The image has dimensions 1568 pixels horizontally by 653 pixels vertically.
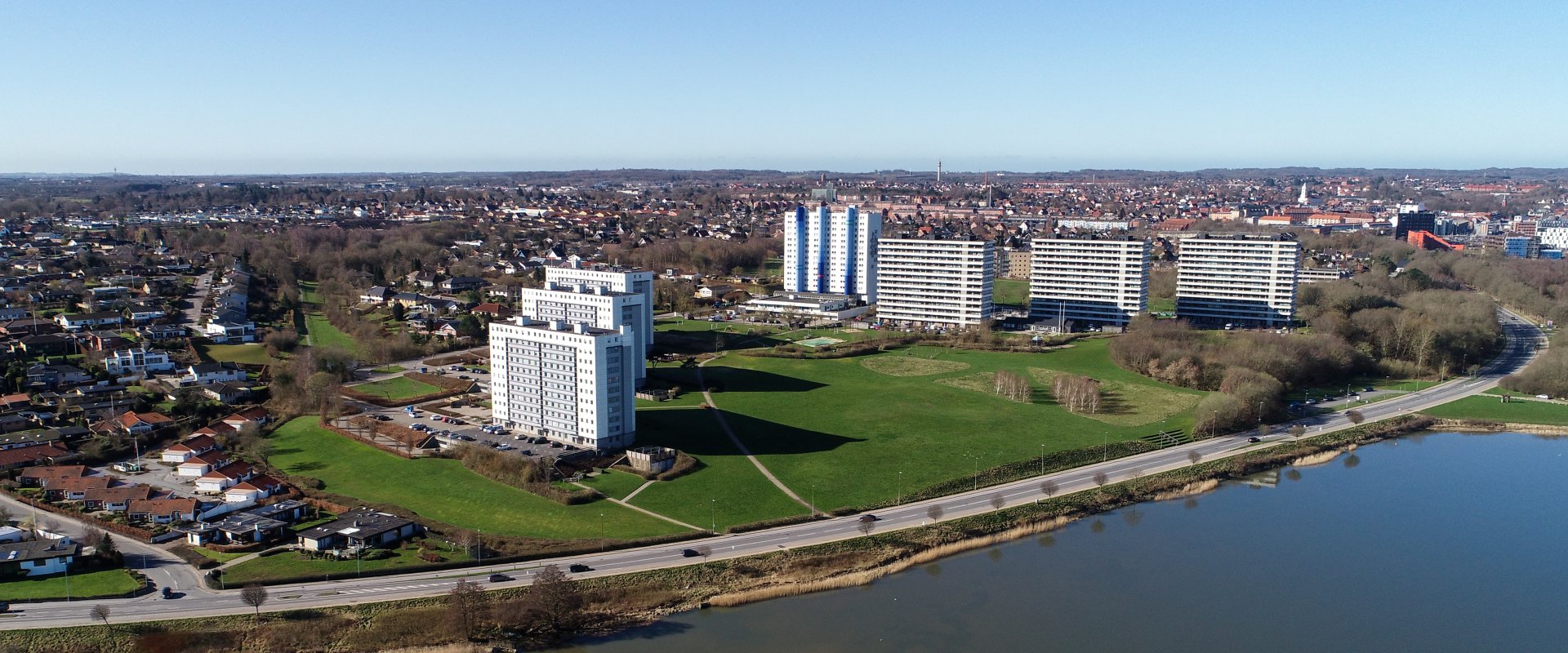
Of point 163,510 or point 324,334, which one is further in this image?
point 324,334

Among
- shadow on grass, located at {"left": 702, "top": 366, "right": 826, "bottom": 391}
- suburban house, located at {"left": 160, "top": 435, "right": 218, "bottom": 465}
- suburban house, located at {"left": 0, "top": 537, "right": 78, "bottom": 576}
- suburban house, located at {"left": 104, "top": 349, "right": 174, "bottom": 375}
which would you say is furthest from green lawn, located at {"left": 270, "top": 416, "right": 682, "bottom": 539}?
shadow on grass, located at {"left": 702, "top": 366, "right": 826, "bottom": 391}

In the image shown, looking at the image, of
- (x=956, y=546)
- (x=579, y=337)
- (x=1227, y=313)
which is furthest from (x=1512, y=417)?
(x=579, y=337)

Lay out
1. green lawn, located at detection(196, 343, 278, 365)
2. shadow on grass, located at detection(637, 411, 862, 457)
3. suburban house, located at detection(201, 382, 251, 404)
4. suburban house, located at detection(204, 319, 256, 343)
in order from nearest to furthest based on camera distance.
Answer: shadow on grass, located at detection(637, 411, 862, 457)
suburban house, located at detection(201, 382, 251, 404)
green lawn, located at detection(196, 343, 278, 365)
suburban house, located at detection(204, 319, 256, 343)

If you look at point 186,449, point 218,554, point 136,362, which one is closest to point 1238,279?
point 186,449

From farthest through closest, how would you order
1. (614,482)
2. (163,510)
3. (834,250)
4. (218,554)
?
(834,250) → (614,482) → (163,510) → (218,554)

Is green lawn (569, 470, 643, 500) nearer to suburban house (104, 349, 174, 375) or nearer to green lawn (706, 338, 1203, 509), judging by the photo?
green lawn (706, 338, 1203, 509)

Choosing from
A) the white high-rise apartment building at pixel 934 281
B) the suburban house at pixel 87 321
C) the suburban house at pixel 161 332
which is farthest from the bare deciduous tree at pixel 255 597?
the white high-rise apartment building at pixel 934 281

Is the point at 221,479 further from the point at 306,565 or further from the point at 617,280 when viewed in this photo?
the point at 617,280
